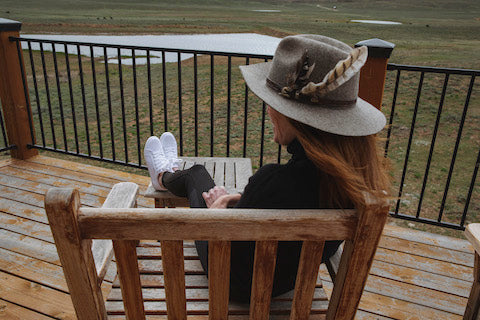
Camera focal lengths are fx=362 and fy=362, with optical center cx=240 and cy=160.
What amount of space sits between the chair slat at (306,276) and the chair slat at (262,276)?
77mm

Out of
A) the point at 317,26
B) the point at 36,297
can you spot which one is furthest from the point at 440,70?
the point at 317,26

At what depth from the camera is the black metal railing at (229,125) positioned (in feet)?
10.3

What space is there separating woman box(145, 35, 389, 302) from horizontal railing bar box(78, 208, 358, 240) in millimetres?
95

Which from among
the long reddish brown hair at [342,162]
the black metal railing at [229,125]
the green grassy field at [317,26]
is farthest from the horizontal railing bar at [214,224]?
the green grassy field at [317,26]

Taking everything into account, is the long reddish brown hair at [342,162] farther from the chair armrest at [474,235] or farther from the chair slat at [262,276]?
the chair armrest at [474,235]

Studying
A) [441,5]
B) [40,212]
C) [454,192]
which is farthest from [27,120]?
[441,5]

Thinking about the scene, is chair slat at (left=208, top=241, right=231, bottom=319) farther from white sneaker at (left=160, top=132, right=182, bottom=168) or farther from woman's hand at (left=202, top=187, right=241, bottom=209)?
white sneaker at (left=160, top=132, right=182, bottom=168)

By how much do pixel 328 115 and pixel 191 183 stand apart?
1.03 metres

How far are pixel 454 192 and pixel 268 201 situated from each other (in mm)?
4620

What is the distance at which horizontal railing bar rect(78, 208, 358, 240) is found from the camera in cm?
→ 82

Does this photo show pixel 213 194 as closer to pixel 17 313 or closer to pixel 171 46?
pixel 17 313

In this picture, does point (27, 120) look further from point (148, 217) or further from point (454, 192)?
point (454, 192)


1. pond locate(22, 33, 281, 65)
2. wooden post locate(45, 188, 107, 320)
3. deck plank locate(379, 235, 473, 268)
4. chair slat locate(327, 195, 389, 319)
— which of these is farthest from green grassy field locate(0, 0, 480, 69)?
wooden post locate(45, 188, 107, 320)

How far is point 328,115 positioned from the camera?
40.3 inches
